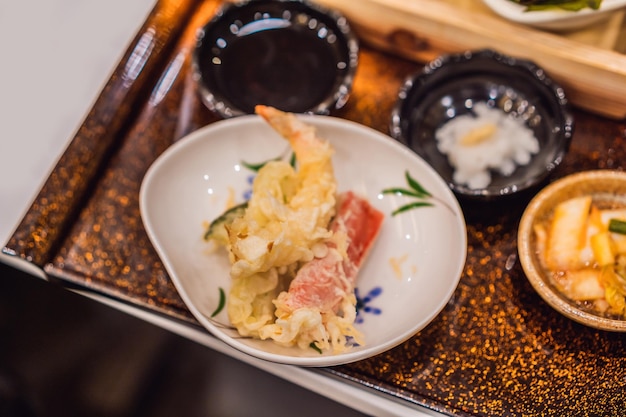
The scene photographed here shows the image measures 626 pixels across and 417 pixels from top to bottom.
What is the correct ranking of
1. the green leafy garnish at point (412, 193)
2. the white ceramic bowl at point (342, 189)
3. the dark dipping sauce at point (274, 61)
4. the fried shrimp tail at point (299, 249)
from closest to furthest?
the fried shrimp tail at point (299, 249), the white ceramic bowl at point (342, 189), the green leafy garnish at point (412, 193), the dark dipping sauce at point (274, 61)

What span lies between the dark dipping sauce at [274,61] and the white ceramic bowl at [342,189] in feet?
0.66

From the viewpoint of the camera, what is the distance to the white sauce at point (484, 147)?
194 centimetres

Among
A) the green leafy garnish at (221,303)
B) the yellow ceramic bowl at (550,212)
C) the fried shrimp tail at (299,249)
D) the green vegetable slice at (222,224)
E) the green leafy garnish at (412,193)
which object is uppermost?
the yellow ceramic bowl at (550,212)

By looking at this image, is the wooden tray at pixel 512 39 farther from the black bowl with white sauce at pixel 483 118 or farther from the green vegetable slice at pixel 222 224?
the green vegetable slice at pixel 222 224

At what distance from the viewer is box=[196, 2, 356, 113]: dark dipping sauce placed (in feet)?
6.81

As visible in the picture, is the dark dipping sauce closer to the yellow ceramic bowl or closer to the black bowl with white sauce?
the black bowl with white sauce

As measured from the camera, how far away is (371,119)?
6.79 ft

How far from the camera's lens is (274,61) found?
85.1 inches

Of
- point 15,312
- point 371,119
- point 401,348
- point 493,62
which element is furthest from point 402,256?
point 15,312

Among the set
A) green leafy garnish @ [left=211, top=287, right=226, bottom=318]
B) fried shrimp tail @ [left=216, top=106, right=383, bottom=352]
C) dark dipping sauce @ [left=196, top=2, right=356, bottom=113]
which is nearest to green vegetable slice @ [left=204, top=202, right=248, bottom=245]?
fried shrimp tail @ [left=216, top=106, right=383, bottom=352]

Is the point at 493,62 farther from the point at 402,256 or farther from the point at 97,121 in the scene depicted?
the point at 97,121

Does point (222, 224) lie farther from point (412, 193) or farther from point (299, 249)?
point (412, 193)

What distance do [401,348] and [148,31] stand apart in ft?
4.22

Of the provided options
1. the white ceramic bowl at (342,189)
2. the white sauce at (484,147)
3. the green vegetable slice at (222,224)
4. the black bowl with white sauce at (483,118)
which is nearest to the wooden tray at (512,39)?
the black bowl with white sauce at (483,118)
